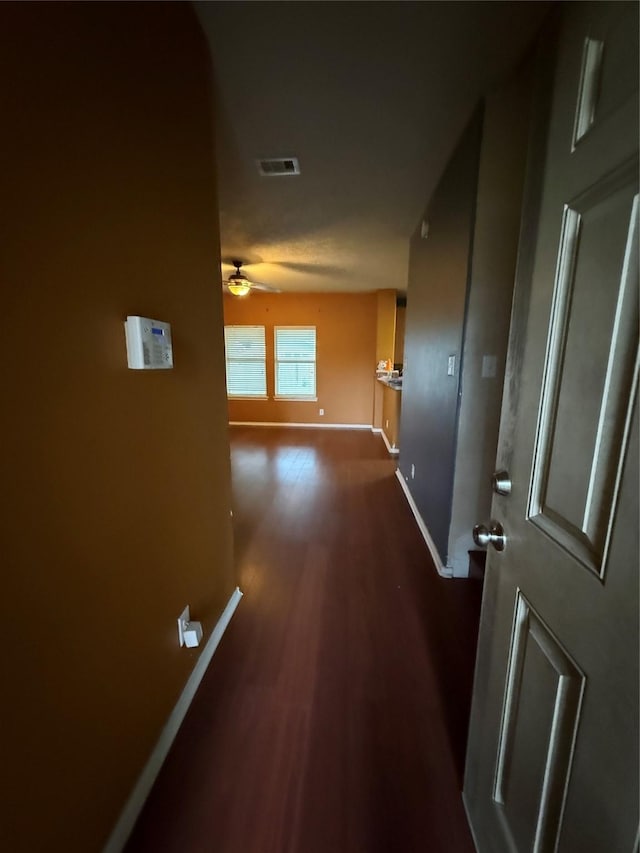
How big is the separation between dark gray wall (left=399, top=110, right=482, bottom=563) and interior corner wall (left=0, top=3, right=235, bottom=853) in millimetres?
1417

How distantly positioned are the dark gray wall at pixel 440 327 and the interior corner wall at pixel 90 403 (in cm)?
142

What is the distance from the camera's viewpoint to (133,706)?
104cm

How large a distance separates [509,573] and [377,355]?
600 centimetres

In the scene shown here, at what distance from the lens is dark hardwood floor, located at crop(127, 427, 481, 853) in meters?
1.03

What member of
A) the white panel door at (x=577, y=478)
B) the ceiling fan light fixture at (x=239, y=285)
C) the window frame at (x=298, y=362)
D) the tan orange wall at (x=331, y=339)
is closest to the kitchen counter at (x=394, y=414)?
the tan orange wall at (x=331, y=339)

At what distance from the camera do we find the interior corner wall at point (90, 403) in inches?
26.2

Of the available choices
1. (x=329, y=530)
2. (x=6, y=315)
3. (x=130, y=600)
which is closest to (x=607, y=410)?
(x=6, y=315)

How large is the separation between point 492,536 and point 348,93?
202 cm

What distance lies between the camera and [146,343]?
1023mm

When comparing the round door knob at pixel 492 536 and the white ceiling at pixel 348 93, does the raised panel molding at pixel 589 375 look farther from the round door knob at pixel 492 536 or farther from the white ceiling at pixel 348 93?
the white ceiling at pixel 348 93

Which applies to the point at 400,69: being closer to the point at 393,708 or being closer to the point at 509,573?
the point at 509,573

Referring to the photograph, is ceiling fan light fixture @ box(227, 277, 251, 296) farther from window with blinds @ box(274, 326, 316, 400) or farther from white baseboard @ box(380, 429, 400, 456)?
white baseboard @ box(380, 429, 400, 456)

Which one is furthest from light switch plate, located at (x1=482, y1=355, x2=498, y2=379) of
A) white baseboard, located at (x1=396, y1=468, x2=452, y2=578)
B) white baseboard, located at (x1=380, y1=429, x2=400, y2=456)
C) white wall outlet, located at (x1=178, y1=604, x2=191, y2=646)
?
white baseboard, located at (x1=380, y1=429, x2=400, y2=456)

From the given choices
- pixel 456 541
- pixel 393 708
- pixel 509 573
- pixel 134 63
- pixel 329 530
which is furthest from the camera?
pixel 329 530
